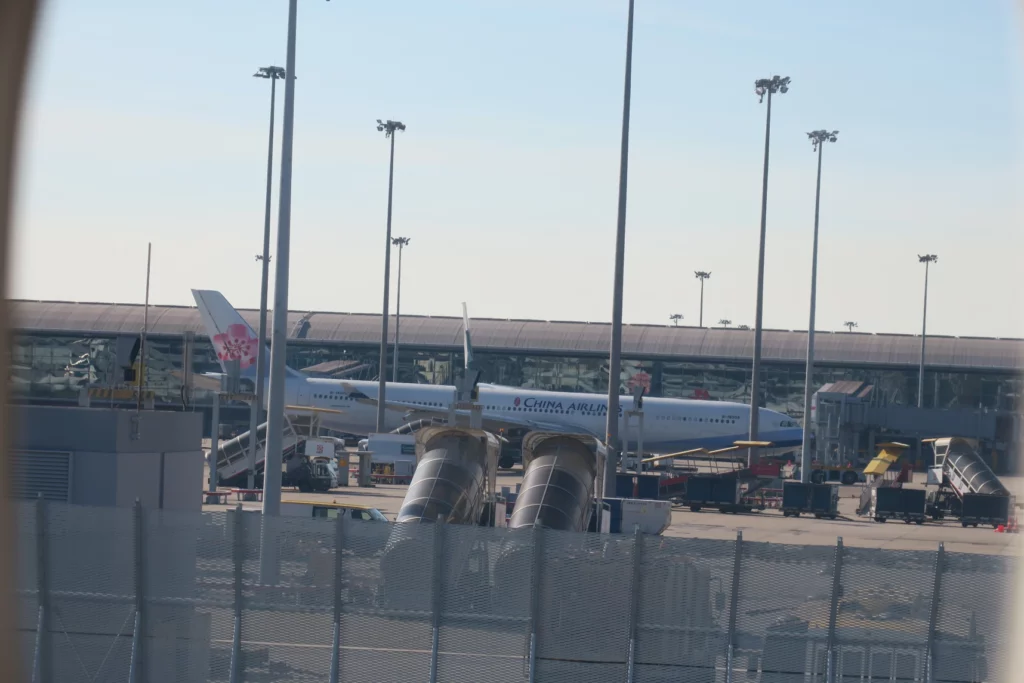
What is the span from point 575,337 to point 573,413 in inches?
905

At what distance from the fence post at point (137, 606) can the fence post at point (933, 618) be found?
8283 millimetres

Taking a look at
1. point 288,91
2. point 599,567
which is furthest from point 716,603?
point 288,91

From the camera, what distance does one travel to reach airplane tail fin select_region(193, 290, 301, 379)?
60.1m

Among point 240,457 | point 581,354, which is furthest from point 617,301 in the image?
point 581,354

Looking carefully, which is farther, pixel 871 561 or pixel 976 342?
pixel 976 342

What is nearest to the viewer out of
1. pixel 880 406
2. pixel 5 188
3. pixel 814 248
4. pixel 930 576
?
pixel 5 188

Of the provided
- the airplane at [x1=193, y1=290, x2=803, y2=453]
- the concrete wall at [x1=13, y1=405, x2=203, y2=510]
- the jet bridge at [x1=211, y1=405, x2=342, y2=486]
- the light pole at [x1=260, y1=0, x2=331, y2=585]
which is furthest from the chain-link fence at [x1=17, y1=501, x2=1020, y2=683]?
the airplane at [x1=193, y1=290, x2=803, y2=453]

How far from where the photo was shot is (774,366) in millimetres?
82750

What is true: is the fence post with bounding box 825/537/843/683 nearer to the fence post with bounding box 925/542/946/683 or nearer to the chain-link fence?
the chain-link fence

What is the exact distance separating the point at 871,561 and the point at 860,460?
59.3m

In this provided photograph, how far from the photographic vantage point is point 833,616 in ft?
39.7

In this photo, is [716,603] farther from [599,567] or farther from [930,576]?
[930,576]

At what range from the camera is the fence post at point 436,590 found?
12.2 m

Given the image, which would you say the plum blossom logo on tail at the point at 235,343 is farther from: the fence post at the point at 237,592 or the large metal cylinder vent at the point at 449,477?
the fence post at the point at 237,592
